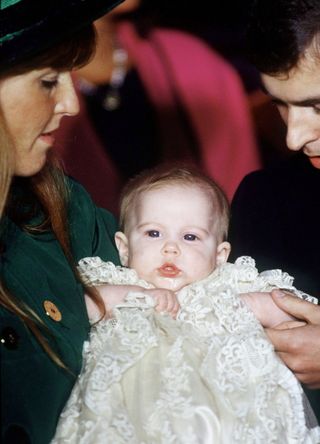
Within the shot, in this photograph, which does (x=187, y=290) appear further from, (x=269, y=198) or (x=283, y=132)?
(x=283, y=132)

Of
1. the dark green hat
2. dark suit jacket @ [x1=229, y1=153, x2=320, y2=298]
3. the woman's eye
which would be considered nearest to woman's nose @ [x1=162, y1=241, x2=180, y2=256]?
dark suit jacket @ [x1=229, y1=153, x2=320, y2=298]

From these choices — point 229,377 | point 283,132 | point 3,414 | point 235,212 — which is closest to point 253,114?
point 283,132

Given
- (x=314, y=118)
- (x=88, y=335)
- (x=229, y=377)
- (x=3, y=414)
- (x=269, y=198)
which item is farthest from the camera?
(x=269, y=198)

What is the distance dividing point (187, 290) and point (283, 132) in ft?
6.94

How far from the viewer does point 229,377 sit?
183 cm

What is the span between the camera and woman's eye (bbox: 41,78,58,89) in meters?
1.84

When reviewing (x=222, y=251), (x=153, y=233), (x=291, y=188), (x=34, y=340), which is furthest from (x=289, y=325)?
(x=34, y=340)

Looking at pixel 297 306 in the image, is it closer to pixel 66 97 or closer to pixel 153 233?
pixel 153 233

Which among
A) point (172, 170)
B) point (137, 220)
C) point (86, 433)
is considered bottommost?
point (86, 433)

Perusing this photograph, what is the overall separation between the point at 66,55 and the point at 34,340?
683mm

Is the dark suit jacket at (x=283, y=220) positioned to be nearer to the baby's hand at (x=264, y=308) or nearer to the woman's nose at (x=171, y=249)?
the baby's hand at (x=264, y=308)

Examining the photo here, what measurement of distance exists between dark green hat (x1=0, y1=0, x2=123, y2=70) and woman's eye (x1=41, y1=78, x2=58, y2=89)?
4.6 inches

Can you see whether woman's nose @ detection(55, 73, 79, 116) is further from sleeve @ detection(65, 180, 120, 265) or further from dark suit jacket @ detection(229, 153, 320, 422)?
dark suit jacket @ detection(229, 153, 320, 422)

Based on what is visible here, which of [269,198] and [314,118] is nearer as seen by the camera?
[314,118]
